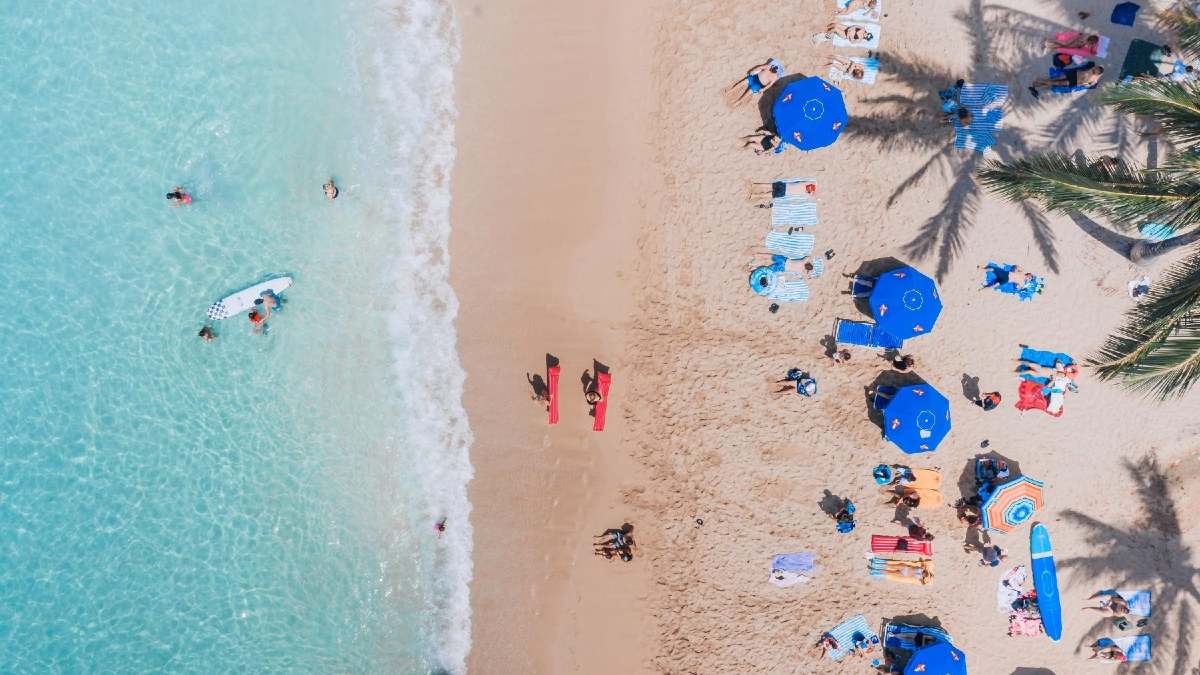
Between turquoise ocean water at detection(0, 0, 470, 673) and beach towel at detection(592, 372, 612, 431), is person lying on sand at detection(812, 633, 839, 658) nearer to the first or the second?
beach towel at detection(592, 372, 612, 431)

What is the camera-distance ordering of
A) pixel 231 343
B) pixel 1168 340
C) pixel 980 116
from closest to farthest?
pixel 1168 340
pixel 231 343
pixel 980 116

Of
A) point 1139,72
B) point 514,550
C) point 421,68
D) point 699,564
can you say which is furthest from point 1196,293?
point 421,68

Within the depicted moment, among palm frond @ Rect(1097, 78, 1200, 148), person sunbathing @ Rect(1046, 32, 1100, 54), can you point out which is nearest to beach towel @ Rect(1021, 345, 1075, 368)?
palm frond @ Rect(1097, 78, 1200, 148)

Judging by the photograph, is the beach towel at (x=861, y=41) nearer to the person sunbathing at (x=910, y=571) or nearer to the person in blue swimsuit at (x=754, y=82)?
the person in blue swimsuit at (x=754, y=82)

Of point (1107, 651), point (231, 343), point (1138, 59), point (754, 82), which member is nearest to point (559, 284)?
point (754, 82)

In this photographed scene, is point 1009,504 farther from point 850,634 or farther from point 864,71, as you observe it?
point 864,71
